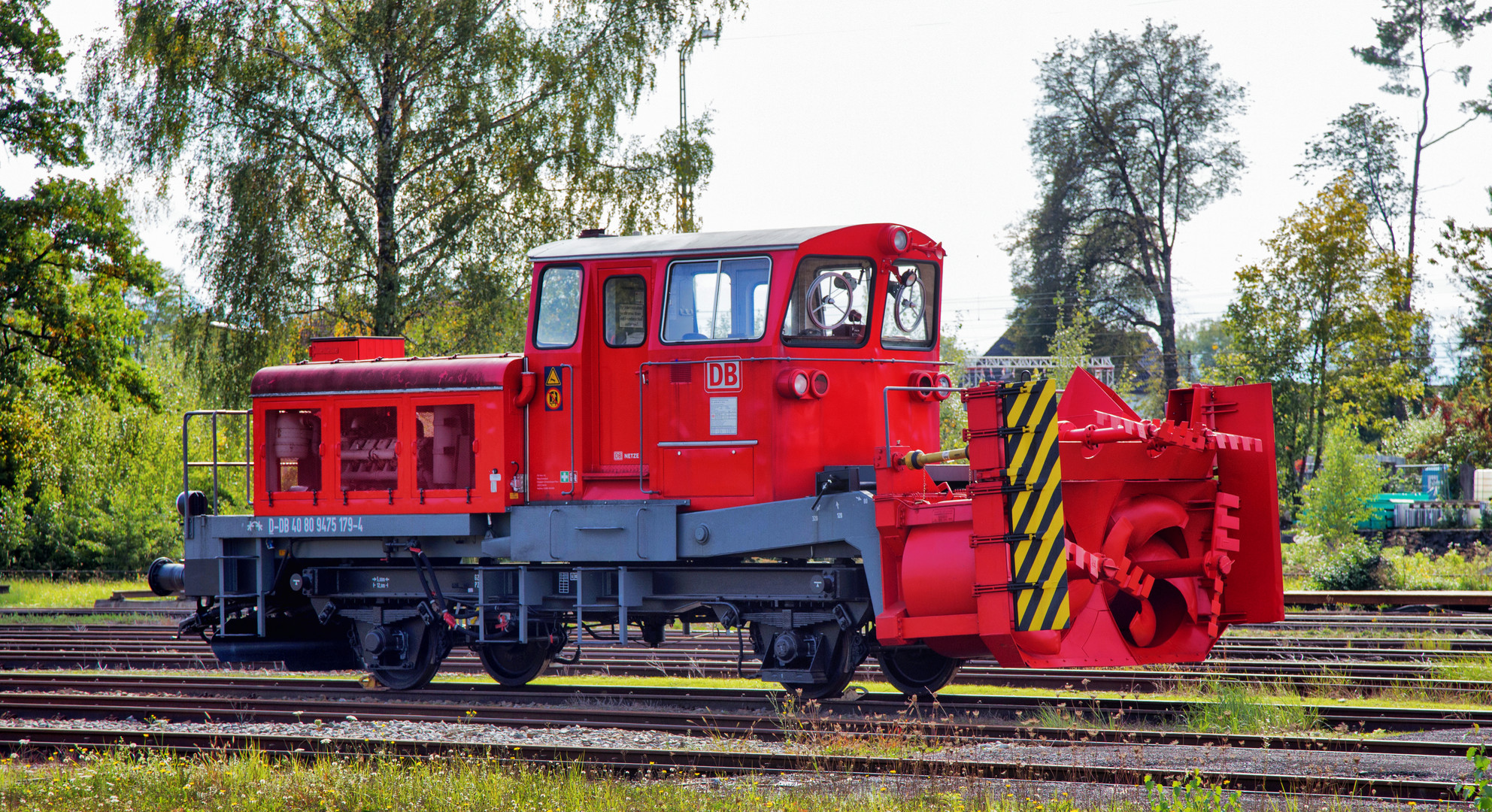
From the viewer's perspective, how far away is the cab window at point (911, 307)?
9.67m

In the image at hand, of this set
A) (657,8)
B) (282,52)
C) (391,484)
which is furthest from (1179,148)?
(391,484)

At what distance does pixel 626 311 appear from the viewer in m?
9.81

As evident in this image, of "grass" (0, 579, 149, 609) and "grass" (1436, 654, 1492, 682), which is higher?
"grass" (1436, 654, 1492, 682)

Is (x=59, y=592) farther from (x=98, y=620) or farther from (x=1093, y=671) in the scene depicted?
(x=1093, y=671)

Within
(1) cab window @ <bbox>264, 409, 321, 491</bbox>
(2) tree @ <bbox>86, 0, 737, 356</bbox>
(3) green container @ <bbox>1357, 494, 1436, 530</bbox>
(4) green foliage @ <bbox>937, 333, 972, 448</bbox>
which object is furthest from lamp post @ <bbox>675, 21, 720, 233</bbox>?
(3) green container @ <bbox>1357, 494, 1436, 530</bbox>

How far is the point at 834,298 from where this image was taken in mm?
9422

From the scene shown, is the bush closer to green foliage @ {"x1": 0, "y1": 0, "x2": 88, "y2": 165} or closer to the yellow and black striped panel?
the yellow and black striped panel

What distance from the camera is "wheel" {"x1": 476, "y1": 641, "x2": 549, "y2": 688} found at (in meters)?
11.3

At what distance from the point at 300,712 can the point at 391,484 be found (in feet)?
6.91

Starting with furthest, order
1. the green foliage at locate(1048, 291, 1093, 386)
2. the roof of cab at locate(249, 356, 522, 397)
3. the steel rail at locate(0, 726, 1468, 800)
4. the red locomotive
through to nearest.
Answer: the green foliage at locate(1048, 291, 1093, 386) < the roof of cab at locate(249, 356, 522, 397) < the red locomotive < the steel rail at locate(0, 726, 1468, 800)

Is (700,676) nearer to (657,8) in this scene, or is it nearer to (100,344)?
(657,8)

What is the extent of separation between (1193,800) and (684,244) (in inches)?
218

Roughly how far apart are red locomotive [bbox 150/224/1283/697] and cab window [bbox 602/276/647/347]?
0.02 meters

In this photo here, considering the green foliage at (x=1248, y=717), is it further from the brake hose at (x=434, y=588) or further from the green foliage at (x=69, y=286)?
the green foliage at (x=69, y=286)
